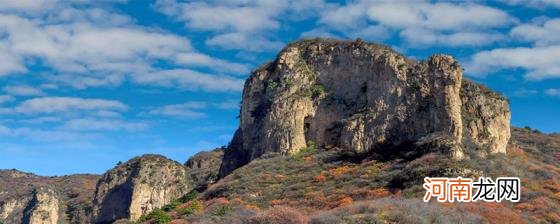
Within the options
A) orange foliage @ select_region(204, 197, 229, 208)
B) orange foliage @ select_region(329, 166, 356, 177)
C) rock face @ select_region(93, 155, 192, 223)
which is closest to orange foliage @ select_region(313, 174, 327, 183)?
orange foliage @ select_region(329, 166, 356, 177)

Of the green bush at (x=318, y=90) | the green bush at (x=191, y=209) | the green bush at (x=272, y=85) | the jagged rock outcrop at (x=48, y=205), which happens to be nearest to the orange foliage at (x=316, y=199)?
the green bush at (x=191, y=209)

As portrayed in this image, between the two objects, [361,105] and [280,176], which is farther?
[361,105]

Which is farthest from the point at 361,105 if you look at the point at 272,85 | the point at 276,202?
the point at 276,202

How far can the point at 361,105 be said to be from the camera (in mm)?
65000

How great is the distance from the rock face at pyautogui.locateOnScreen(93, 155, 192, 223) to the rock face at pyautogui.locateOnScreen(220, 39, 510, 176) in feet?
70.7

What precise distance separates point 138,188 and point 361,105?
44.2 meters

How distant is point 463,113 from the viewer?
6059cm

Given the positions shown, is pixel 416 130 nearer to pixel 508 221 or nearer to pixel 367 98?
pixel 367 98

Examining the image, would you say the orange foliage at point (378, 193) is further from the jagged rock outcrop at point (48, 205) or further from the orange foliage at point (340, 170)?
the jagged rock outcrop at point (48, 205)

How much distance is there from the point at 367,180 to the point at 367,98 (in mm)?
15924

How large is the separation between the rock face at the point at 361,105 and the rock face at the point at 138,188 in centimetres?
2156

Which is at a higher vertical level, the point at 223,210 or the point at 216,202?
the point at 216,202

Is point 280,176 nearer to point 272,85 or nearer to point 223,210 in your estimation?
point 223,210

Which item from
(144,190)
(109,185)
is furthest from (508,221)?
(109,185)
